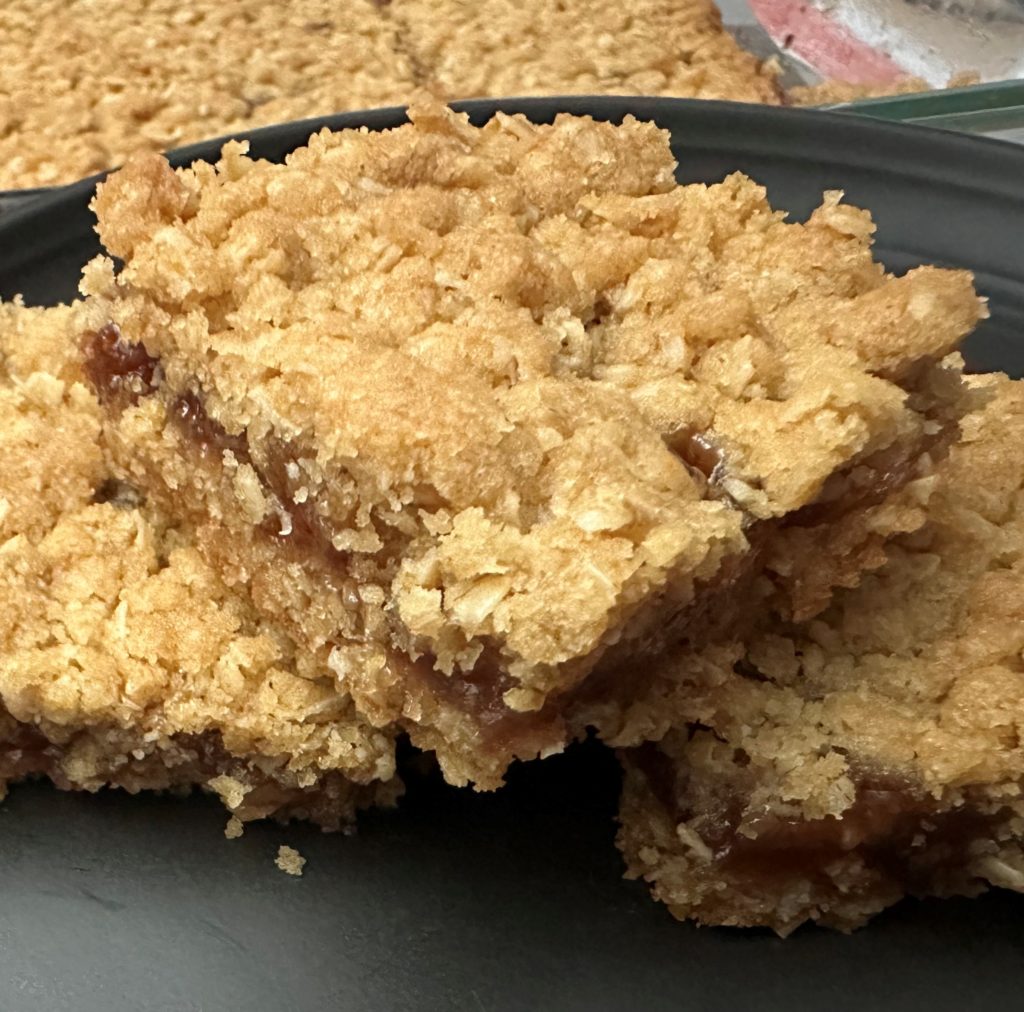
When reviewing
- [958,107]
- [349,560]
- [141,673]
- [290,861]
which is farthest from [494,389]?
[958,107]

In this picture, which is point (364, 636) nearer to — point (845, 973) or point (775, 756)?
point (775, 756)

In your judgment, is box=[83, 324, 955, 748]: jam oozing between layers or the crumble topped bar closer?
box=[83, 324, 955, 748]: jam oozing between layers

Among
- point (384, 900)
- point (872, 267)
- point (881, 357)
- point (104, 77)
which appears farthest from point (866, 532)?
point (104, 77)

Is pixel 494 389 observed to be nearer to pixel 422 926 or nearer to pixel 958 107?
pixel 422 926

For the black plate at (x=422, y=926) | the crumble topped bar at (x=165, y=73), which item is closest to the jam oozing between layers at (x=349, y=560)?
the black plate at (x=422, y=926)

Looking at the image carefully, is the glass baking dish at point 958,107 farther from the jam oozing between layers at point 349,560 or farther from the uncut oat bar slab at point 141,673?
the uncut oat bar slab at point 141,673

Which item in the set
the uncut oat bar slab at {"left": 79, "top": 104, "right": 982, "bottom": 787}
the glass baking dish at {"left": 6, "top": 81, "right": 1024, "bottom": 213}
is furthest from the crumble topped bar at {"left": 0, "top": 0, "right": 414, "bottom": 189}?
the uncut oat bar slab at {"left": 79, "top": 104, "right": 982, "bottom": 787}

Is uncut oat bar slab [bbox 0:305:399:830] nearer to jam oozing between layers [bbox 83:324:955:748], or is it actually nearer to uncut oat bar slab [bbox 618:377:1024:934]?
jam oozing between layers [bbox 83:324:955:748]

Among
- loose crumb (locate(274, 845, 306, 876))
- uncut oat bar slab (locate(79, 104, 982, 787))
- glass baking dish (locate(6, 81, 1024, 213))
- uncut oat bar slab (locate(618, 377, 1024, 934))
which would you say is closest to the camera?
uncut oat bar slab (locate(79, 104, 982, 787))
